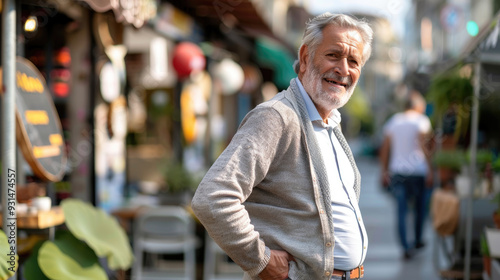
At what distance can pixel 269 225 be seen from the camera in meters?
1.95

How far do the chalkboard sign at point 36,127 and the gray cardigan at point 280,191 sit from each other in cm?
170

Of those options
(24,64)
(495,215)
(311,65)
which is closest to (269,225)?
(311,65)

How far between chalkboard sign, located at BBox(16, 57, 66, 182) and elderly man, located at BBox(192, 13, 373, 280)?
170cm

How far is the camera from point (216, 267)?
20.5 feet

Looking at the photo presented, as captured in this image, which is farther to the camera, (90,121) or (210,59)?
(210,59)

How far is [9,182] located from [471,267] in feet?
12.4

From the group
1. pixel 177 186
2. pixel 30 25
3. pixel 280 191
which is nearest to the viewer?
pixel 280 191

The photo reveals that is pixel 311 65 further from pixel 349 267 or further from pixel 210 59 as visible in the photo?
pixel 210 59

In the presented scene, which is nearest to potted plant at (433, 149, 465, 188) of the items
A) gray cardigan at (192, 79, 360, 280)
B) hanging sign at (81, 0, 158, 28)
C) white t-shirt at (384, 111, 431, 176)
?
white t-shirt at (384, 111, 431, 176)

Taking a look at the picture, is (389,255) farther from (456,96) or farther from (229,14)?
(229,14)

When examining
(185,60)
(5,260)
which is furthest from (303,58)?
(185,60)

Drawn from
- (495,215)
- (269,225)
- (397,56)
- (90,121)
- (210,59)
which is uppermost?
(397,56)

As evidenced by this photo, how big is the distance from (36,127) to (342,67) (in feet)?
6.74

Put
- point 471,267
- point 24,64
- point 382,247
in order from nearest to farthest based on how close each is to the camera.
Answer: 1. point 24,64
2. point 471,267
3. point 382,247
